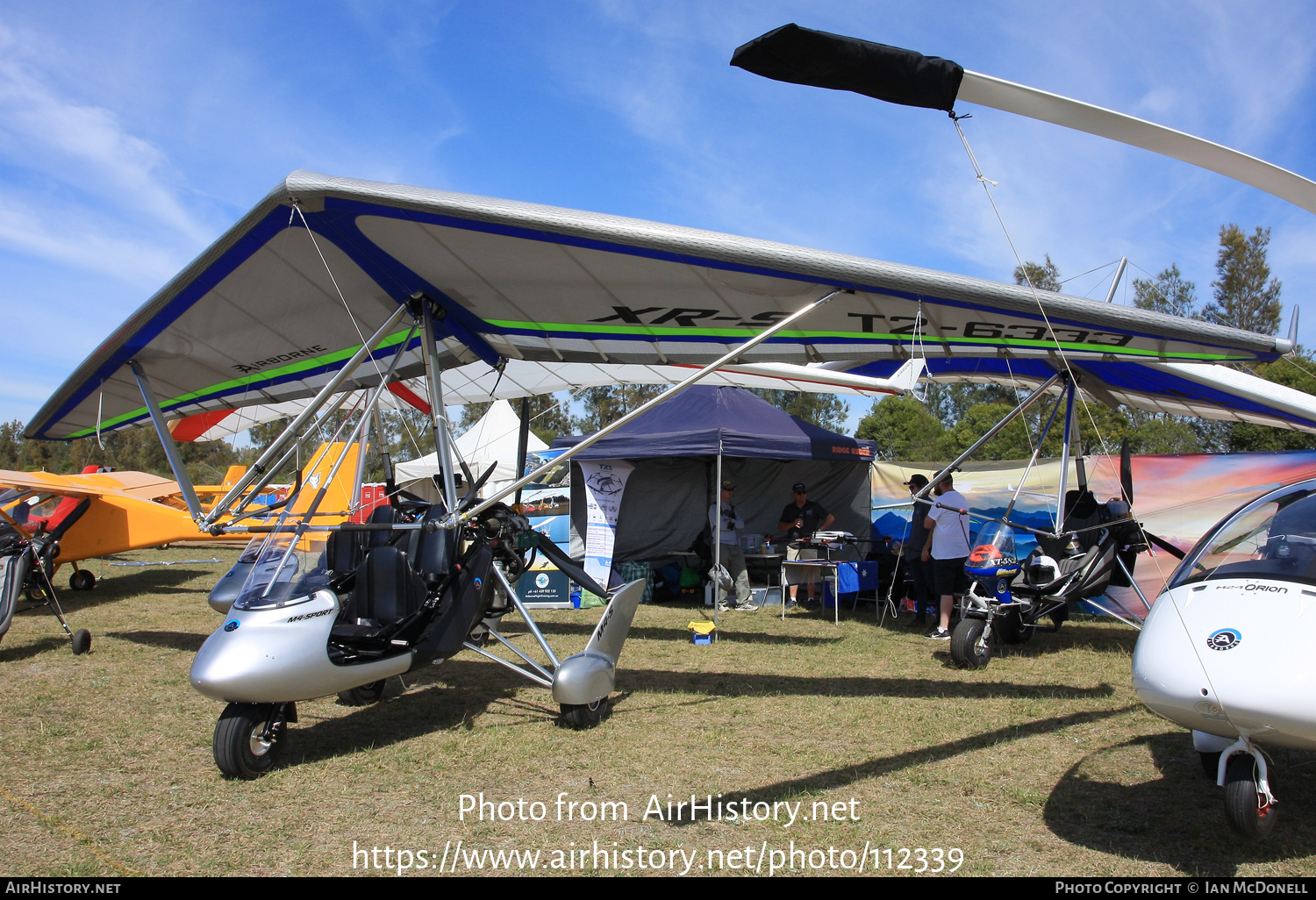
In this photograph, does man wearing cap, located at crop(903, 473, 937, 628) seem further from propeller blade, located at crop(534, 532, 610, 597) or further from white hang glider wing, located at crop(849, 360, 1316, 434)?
propeller blade, located at crop(534, 532, 610, 597)

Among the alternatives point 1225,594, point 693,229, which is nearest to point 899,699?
point 1225,594

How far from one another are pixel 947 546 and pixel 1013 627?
0.99m

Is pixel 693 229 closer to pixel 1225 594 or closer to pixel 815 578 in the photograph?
pixel 1225 594

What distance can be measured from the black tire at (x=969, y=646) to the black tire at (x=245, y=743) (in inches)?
208

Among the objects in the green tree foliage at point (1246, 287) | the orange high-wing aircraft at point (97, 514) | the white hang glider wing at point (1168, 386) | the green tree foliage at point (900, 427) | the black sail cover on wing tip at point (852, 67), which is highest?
the green tree foliage at point (1246, 287)

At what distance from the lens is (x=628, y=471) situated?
36.3ft

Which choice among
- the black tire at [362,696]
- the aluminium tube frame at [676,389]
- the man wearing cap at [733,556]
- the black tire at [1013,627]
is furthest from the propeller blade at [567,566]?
the man wearing cap at [733,556]

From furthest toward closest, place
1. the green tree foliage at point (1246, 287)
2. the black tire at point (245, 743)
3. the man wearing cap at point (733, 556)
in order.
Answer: the green tree foliage at point (1246, 287)
the man wearing cap at point (733, 556)
the black tire at point (245, 743)

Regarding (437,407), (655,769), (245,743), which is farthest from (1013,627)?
(245,743)

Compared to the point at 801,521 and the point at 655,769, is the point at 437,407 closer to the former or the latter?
the point at 655,769

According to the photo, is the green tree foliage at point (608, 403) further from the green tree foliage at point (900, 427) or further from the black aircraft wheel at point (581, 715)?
the black aircraft wheel at point (581, 715)

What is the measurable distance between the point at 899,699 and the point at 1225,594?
8.91ft

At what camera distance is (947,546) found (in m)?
8.00

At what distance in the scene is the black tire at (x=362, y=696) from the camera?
5.43m
